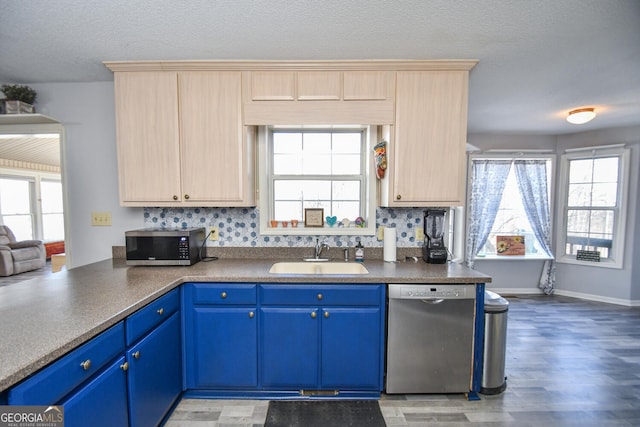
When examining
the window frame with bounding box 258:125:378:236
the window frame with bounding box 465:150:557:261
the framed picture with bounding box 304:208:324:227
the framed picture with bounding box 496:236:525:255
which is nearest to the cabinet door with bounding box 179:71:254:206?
the window frame with bounding box 258:125:378:236

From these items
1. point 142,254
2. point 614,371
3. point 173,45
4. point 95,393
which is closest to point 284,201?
point 142,254

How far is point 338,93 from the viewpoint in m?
2.02

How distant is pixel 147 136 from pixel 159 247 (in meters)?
0.84

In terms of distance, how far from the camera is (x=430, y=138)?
203cm

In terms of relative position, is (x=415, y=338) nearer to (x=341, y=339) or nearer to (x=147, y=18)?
(x=341, y=339)

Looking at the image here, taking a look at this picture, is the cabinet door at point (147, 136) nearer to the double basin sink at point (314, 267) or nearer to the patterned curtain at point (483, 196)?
the double basin sink at point (314, 267)

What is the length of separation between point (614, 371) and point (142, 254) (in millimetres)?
3916

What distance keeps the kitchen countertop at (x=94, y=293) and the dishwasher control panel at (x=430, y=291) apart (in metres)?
0.04

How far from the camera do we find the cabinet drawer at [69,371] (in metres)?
0.85

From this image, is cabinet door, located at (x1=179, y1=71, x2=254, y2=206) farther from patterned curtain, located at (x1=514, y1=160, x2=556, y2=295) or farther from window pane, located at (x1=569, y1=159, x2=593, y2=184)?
window pane, located at (x1=569, y1=159, x2=593, y2=184)

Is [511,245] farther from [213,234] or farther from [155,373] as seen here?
[155,373]

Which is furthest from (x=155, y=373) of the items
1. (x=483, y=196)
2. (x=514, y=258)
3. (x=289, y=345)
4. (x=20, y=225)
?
(x=20, y=225)

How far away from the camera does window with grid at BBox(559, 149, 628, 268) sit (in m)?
3.70

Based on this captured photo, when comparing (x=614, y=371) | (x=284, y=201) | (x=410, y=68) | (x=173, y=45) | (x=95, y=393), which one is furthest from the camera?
(x=284, y=201)
